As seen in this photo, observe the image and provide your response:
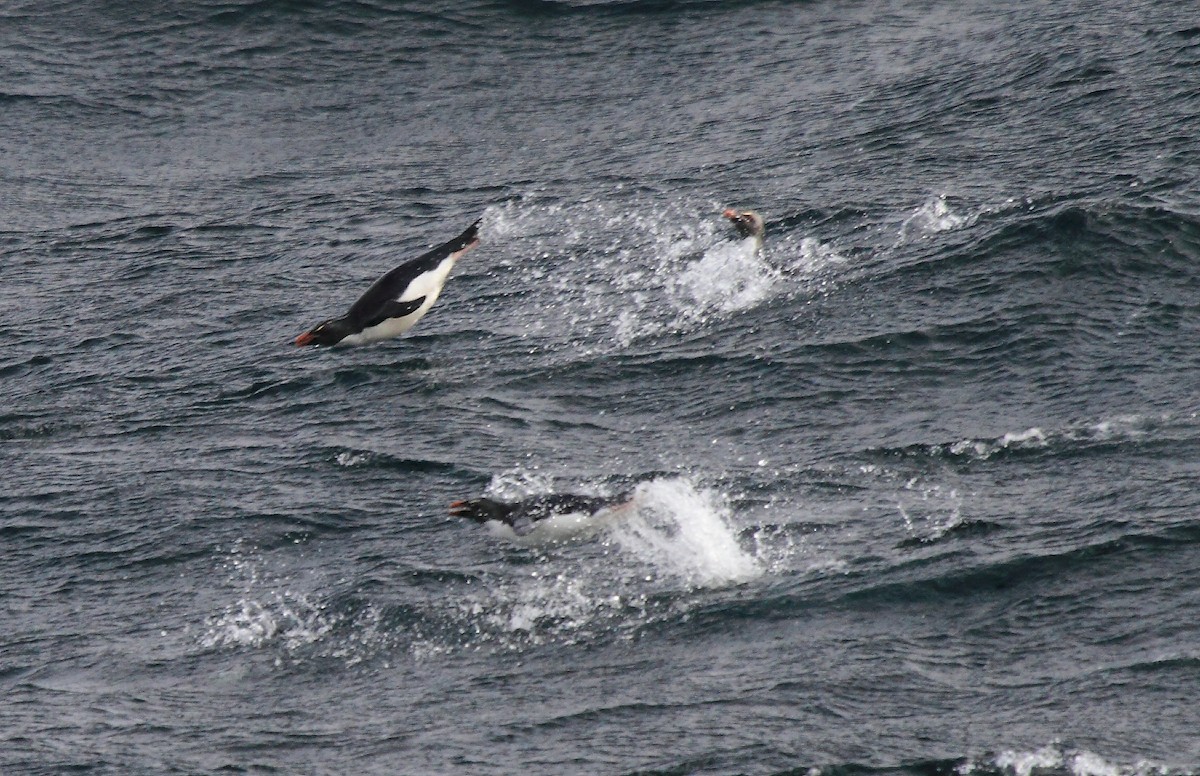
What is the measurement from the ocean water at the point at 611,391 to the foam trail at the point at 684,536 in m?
0.03

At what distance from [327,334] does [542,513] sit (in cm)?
320

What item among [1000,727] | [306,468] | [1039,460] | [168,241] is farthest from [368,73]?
[1000,727]

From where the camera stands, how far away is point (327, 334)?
11.9 m

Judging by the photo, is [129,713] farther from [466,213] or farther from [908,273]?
[466,213]

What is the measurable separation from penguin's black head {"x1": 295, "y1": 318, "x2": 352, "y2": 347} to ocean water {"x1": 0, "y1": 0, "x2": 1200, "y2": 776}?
1.03ft

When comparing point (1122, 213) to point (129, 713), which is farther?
point (1122, 213)

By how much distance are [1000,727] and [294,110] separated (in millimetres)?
11823

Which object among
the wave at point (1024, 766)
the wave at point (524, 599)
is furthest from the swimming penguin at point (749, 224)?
the wave at point (1024, 766)

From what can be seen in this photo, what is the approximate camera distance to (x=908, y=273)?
12.1 metres

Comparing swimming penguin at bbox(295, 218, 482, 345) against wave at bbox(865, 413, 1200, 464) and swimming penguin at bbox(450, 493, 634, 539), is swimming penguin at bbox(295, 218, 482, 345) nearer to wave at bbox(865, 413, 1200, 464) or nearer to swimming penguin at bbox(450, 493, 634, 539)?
swimming penguin at bbox(450, 493, 634, 539)

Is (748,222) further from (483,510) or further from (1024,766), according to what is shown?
(1024,766)

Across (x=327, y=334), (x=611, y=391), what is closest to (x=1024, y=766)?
(x=611, y=391)

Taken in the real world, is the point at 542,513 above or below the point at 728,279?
below

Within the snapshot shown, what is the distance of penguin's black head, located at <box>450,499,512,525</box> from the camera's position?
370 inches
